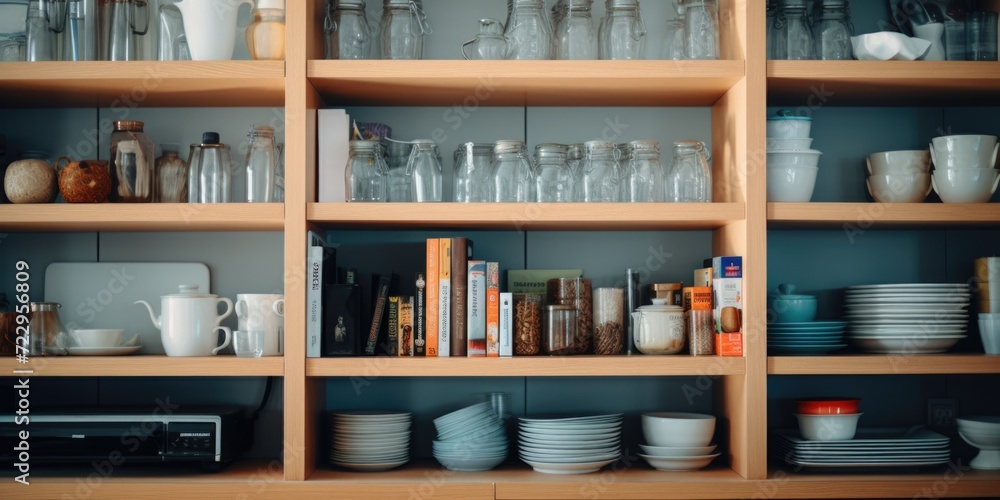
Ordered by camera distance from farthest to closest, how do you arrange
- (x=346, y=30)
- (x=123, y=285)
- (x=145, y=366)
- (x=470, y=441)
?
(x=123, y=285)
(x=346, y=30)
(x=470, y=441)
(x=145, y=366)

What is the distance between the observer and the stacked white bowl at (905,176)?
2332 mm

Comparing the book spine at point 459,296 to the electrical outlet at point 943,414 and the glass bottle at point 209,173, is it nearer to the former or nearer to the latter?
the glass bottle at point 209,173

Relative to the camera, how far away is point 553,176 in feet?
7.63

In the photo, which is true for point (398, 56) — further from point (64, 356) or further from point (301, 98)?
point (64, 356)

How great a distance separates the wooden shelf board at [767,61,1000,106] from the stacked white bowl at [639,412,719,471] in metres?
0.92

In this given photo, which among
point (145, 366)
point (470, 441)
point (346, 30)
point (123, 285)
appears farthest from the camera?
point (123, 285)

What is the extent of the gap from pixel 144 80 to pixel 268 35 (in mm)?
332

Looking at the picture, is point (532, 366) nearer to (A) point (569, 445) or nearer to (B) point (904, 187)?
(A) point (569, 445)

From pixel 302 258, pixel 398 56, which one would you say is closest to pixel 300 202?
pixel 302 258

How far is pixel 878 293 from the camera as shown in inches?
92.4

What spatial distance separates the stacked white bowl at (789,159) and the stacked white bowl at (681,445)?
0.63m

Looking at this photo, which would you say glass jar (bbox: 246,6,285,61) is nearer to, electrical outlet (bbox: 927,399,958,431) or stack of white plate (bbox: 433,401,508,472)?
stack of white plate (bbox: 433,401,508,472)

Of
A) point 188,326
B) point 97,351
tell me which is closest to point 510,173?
point 188,326

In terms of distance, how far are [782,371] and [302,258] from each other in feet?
4.06
